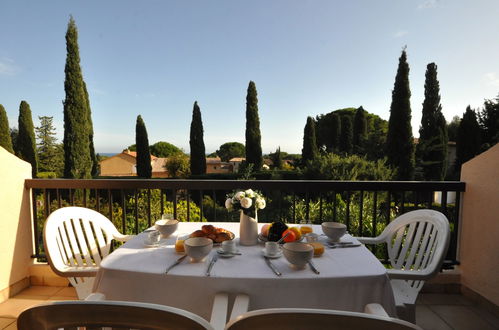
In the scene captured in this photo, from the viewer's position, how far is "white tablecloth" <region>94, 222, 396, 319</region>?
41.2 inches

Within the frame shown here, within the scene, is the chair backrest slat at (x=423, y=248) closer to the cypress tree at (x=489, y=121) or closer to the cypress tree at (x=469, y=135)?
the cypress tree at (x=489, y=121)

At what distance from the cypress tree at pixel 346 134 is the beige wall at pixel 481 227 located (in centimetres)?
1750

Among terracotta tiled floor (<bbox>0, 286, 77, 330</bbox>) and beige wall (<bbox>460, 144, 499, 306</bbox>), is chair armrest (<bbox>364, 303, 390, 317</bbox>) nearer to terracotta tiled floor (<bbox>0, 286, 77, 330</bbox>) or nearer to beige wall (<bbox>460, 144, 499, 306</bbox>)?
beige wall (<bbox>460, 144, 499, 306</bbox>)

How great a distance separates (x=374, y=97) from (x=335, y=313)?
883cm

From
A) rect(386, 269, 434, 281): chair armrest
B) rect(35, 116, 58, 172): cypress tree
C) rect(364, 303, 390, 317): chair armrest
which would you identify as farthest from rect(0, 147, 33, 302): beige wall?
rect(35, 116, 58, 172): cypress tree

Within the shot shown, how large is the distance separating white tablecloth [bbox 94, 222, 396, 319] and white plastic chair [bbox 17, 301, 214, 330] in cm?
53

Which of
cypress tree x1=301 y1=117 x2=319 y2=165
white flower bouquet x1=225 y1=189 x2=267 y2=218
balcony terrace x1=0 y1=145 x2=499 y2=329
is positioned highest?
cypress tree x1=301 y1=117 x2=319 y2=165

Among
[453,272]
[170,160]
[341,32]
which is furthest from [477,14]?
[170,160]

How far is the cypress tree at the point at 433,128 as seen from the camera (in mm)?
15953

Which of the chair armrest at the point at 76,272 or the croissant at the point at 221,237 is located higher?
the croissant at the point at 221,237

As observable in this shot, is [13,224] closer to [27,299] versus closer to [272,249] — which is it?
[27,299]

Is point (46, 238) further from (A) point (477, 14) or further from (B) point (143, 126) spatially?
(B) point (143, 126)

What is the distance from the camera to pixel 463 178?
8.27 feet

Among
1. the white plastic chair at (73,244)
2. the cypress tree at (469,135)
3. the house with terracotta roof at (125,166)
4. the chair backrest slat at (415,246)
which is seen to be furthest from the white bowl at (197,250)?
the house with terracotta roof at (125,166)
